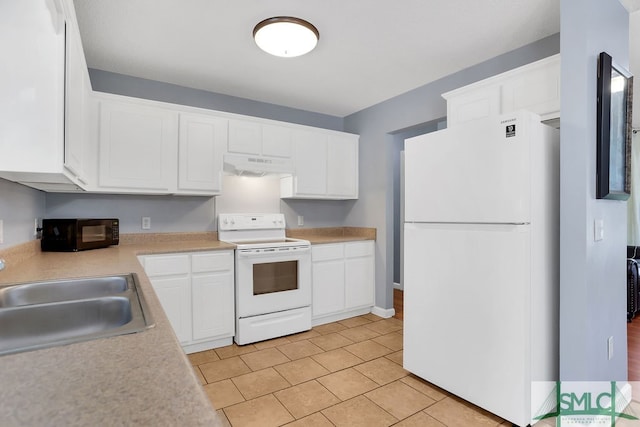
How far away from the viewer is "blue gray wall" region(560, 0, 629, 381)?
1796 mm

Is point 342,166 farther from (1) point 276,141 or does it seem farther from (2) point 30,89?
(2) point 30,89

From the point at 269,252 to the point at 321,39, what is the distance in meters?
1.81

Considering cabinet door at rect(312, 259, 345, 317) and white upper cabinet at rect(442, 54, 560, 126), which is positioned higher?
white upper cabinet at rect(442, 54, 560, 126)

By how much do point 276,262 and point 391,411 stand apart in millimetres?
1595

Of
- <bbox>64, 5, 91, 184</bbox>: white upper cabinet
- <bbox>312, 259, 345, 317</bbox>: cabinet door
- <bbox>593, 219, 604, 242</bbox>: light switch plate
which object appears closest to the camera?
<bbox>64, 5, 91, 184</bbox>: white upper cabinet

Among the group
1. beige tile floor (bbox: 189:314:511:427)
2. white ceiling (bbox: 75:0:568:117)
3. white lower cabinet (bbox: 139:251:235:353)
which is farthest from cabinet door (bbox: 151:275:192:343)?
white ceiling (bbox: 75:0:568:117)

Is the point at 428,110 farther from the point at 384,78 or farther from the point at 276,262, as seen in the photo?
the point at 276,262

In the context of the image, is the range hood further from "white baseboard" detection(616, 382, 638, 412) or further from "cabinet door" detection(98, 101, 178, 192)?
"white baseboard" detection(616, 382, 638, 412)

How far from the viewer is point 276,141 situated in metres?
3.56

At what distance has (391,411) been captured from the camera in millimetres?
2018

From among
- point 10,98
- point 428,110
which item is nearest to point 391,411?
point 10,98


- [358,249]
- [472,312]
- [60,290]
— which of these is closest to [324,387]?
[472,312]

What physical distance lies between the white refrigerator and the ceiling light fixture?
3.48 feet
